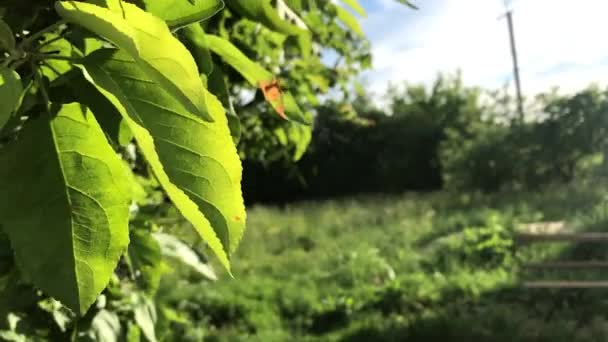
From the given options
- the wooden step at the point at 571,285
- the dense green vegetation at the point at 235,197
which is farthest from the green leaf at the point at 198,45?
the wooden step at the point at 571,285

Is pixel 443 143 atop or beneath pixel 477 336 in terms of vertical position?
atop

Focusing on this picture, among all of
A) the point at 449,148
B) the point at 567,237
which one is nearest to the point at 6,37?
the point at 567,237

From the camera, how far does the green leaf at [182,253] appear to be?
1257 mm

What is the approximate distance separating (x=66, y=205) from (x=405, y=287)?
6037 millimetres

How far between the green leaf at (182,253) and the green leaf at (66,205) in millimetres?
751

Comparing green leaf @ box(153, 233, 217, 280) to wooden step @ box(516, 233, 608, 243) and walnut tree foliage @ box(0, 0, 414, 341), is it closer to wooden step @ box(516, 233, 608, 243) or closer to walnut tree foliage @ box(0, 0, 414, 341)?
walnut tree foliage @ box(0, 0, 414, 341)

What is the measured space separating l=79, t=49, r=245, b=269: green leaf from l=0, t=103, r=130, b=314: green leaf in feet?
0.17

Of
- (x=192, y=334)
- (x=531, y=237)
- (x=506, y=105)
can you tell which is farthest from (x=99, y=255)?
(x=506, y=105)

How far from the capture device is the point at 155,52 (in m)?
0.39

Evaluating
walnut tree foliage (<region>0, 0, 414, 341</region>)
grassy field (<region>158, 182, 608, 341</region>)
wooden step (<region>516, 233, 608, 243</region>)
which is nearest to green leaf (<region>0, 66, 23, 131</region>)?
walnut tree foliage (<region>0, 0, 414, 341</region>)

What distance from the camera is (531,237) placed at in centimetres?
579

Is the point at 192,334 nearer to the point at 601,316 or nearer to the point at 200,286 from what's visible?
the point at 200,286

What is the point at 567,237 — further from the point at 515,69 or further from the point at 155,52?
the point at 515,69

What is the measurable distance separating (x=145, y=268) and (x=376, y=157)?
62.0 ft
